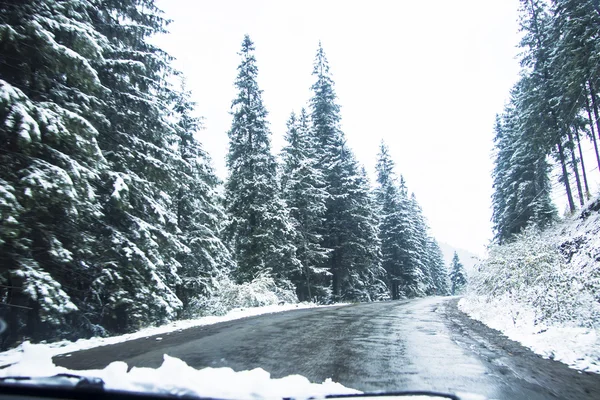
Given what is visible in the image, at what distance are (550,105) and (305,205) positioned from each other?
16.6m

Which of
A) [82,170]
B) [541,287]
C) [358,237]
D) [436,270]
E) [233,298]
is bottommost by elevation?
[436,270]

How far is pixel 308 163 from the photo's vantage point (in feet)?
86.8

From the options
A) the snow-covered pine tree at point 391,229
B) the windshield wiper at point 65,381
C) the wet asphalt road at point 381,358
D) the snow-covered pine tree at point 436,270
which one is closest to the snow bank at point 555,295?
the wet asphalt road at point 381,358

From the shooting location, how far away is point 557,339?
672cm

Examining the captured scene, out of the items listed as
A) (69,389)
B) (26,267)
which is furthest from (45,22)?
(69,389)

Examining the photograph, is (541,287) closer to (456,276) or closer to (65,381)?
(65,381)

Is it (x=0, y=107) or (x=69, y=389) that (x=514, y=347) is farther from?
(x=0, y=107)

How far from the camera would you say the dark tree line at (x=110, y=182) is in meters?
7.22

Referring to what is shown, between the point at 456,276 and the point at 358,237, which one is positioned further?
the point at 456,276

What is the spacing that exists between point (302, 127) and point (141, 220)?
20022mm

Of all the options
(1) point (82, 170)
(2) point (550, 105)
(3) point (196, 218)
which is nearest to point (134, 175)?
(1) point (82, 170)

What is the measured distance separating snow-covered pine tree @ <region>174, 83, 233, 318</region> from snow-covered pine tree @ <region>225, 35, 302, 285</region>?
12.4 feet

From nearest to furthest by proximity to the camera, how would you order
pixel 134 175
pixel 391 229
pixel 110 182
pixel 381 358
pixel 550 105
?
1. pixel 381 358
2. pixel 110 182
3. pixel 134 175
4. pixel 550 105
5. pixel 391 229

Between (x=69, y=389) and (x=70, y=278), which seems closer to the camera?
(x=69, y=389)
